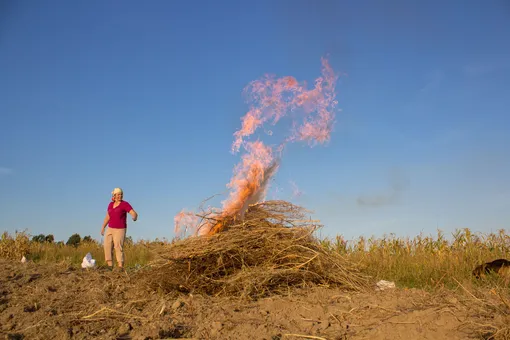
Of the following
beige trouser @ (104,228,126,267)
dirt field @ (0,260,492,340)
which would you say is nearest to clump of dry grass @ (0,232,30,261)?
beige trouser @ (104,228,126,267)

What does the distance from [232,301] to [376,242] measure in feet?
31.1

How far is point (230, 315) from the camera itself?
504cm

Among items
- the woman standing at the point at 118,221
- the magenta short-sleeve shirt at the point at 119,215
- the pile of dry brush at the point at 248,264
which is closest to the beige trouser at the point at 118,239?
the woman standing at the point at 118,221

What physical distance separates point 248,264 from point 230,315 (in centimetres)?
142

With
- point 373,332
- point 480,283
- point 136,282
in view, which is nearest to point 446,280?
point 480,283

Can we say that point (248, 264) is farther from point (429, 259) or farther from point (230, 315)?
point (429, 259)

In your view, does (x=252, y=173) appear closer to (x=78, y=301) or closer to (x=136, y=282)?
(x=136, y=282)

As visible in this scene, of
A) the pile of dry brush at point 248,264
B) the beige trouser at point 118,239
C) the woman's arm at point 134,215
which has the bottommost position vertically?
the pile of dry brush at point 248,264

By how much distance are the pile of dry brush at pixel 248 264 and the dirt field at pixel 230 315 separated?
0.84ft

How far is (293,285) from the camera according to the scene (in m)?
6.26

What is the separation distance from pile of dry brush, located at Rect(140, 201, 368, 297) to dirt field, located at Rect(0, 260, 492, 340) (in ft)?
0.84

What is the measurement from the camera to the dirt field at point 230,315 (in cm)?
421

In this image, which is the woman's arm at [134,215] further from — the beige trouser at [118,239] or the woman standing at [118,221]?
the beige trouser at [118,239]

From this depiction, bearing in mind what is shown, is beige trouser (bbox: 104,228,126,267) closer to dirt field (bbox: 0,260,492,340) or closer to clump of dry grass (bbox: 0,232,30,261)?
dirt field (bbox: 0,260,492,340)
